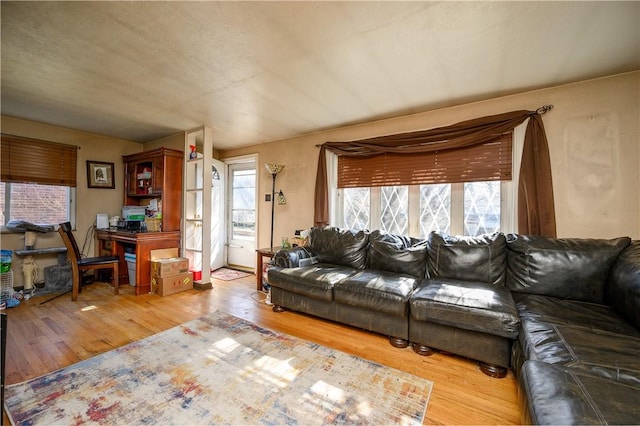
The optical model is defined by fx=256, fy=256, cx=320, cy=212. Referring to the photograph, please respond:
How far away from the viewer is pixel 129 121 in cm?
358

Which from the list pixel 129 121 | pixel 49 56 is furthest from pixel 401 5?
pixel 129 121

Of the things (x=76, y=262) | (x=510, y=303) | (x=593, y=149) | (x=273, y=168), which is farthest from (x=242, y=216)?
(x=593, y=149)

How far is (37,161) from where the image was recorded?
11.8 ft

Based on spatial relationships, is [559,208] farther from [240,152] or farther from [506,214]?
[240,152]

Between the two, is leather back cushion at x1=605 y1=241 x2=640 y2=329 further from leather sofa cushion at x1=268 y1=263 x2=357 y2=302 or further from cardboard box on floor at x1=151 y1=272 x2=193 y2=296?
cardboard box on floor at x1=151 y1=272 x2=193 y2=296

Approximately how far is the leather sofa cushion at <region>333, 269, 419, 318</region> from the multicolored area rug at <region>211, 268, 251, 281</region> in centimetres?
254

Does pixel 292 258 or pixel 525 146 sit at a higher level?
pixel 525 146

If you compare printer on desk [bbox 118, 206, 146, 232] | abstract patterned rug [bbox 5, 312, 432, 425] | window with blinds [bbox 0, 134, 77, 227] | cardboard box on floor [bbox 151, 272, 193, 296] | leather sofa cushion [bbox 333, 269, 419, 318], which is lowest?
abstract patterned rug [bbox 5, 312, 432, 425]

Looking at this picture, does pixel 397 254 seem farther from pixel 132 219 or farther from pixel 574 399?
pixel 132 219

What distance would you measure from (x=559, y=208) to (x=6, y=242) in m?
6.54

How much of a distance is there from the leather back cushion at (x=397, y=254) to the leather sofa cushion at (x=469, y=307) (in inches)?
17.8

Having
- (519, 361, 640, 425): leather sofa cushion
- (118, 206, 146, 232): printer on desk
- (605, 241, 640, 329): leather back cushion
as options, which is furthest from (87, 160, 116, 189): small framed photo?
(605, 241, 640, 329): leather back cushion

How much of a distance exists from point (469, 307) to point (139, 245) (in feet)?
13.1

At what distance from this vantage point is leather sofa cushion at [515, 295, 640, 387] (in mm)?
1192
